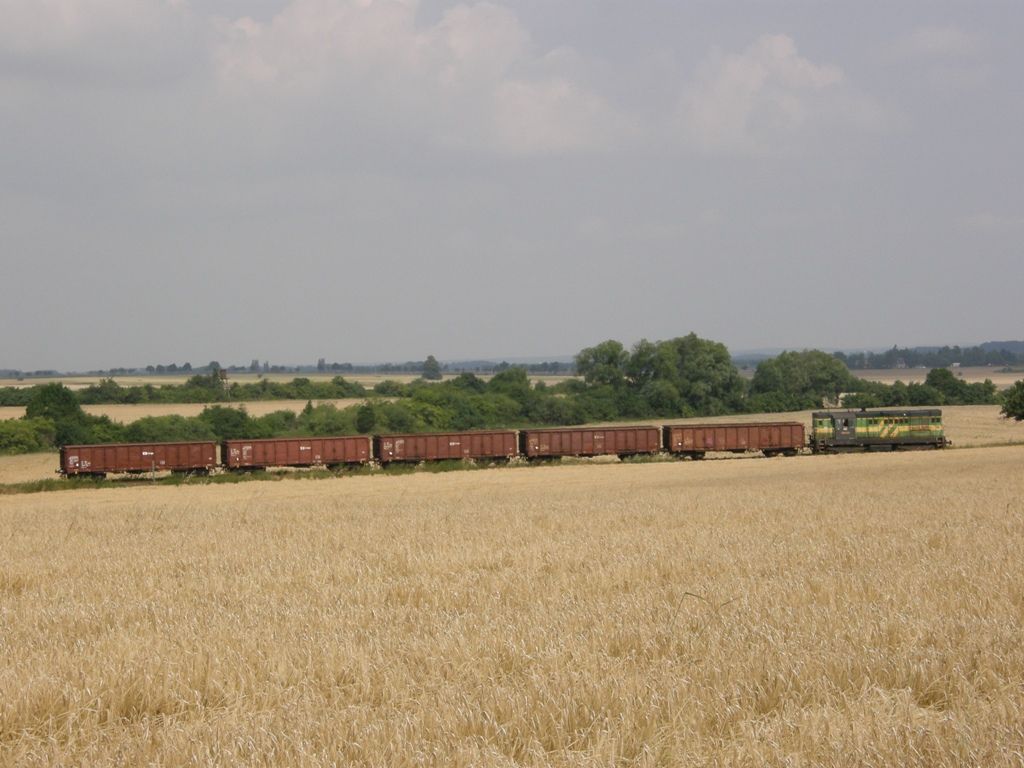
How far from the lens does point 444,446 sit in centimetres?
5947

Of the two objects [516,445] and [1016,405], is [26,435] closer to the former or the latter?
[516,445]

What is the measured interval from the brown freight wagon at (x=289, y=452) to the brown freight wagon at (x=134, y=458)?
1362 millimetres

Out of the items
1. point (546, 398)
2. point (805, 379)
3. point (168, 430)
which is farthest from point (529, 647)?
point (805, 379)

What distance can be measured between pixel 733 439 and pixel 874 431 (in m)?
9.83

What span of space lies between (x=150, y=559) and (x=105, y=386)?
450ft

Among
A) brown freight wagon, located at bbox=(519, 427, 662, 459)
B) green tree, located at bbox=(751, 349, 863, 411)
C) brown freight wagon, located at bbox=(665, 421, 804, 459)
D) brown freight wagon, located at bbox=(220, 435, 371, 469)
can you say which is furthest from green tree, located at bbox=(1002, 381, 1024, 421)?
brown freight wagon, located at bbox=(220, 435, 371, 469)

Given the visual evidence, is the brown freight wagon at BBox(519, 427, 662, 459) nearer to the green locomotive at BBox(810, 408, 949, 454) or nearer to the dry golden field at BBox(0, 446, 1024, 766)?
the green locomotive at BBox(810, 408, 949, 454)

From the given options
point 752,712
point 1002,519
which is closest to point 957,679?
point 752,712

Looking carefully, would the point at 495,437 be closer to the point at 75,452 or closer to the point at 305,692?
the point at 75,452

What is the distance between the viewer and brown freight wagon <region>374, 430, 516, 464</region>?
191 ft

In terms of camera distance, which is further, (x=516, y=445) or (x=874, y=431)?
(x=874, y=431)

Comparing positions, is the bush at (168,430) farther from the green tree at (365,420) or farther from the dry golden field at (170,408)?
the dry golden field at (170,408)

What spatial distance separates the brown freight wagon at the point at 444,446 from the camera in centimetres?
5831

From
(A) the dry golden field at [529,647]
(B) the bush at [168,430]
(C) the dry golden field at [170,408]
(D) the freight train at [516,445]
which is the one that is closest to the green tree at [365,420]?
(B) the bush at [168,430]
